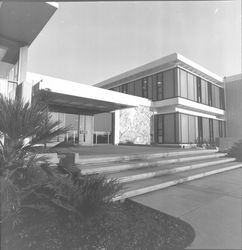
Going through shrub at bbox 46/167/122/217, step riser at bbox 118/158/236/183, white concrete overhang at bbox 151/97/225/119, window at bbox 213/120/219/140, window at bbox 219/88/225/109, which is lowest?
step riser at bbox 118/158/236/183

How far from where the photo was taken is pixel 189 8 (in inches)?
109

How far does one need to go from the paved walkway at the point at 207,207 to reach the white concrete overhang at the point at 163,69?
43.0ft

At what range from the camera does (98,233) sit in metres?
2.70

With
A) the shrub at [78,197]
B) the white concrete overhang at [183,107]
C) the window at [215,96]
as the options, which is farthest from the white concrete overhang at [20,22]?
the window at [215,96]

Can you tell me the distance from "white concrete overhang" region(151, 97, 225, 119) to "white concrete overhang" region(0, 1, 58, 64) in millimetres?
13083

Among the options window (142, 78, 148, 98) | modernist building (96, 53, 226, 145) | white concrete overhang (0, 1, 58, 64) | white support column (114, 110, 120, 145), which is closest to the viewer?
white concrete overhang (0, 1, 58, 64)

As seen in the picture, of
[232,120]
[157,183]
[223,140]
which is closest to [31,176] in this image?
[157,183]

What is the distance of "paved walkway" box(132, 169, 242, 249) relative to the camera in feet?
8.34

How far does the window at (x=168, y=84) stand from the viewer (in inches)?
680

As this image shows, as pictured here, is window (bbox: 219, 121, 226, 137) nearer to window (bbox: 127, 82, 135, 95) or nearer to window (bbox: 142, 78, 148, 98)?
window (bbox: 142, 78, 148, 98)

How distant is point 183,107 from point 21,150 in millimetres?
16772

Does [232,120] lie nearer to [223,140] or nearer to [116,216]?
[223,140]

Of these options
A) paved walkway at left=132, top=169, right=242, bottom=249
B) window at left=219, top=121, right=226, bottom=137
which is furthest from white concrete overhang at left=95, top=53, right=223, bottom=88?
paved walkway at left=132, top=169, right=242, bottom=249

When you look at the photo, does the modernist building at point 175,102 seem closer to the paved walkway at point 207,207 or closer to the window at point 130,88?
the window at point 130,88
